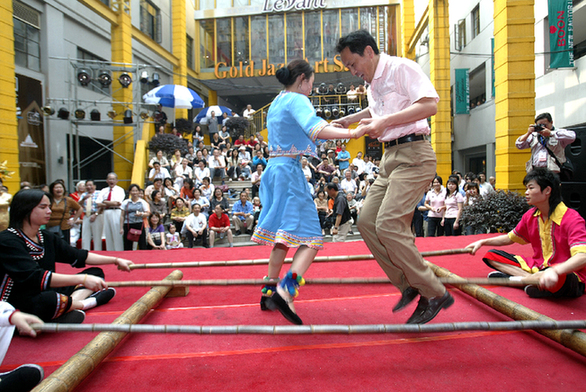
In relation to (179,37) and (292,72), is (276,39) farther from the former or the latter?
(292,72)

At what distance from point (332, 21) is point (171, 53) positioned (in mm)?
8739

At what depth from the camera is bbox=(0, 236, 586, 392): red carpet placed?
172 centimetres

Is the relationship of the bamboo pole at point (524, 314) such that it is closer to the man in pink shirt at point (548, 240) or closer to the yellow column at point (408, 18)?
the man in pink shirt at point (548, 240)

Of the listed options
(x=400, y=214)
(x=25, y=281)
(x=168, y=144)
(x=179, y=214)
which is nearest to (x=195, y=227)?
(x=179, y=214)

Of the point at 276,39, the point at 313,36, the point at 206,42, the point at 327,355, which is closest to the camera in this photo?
the point at 327,355

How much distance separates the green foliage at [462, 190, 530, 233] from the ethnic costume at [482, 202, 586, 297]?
3.42m

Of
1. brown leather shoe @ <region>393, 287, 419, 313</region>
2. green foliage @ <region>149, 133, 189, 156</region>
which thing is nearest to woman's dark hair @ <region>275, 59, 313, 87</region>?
brown leather shoe @ <region>393, 287, 419, 313</region>

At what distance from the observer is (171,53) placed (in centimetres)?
1973

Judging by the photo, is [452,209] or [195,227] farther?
[195,227]

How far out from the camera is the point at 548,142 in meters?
4.88

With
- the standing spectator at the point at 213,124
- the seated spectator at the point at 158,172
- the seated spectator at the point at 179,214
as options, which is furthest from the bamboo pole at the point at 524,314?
the standing spectator at the point at 213,124

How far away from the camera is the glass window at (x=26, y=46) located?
10469 millimetres

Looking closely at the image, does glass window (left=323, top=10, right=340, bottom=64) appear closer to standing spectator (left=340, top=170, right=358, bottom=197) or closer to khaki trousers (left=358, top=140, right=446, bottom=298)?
standing spectator (left=340, top=170, right=358, bottom=197)

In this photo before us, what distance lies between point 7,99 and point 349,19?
1804 cm
